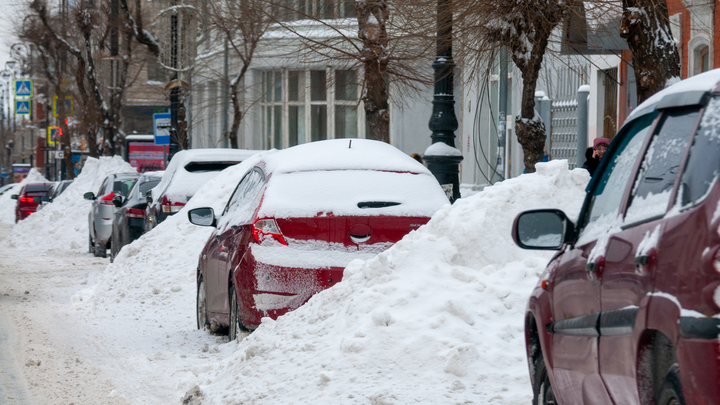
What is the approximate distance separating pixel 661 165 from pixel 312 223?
4.72 meters

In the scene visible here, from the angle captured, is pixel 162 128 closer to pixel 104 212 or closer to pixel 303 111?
pixel 303 111

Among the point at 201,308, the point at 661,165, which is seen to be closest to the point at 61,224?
the point at 201,308

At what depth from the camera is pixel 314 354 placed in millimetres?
6035

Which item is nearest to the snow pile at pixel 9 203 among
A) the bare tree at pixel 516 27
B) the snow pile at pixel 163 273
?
the snow pile at pixel 163 273

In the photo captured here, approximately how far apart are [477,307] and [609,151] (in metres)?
2.31

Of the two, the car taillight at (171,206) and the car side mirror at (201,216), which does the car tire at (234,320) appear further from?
the car taillight at (171,206)

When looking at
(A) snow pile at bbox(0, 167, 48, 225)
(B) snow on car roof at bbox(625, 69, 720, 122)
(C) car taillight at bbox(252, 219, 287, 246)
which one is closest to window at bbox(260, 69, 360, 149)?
(A) snow pile at bbox(0, 167, 48, 225)

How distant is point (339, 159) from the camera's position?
8250 mm

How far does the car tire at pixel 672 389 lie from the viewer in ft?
8.73

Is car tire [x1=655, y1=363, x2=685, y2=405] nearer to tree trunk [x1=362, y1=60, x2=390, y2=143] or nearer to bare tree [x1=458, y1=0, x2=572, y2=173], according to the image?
bare tree [x1=458, y1=0, x2=572, y2=173]

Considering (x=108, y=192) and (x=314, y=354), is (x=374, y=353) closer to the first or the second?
(x=314, y=354)

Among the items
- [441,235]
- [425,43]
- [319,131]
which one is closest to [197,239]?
[425,43]

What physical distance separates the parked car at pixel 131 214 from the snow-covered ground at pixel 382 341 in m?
8.19

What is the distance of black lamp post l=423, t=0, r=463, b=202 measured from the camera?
1280 centimetres
